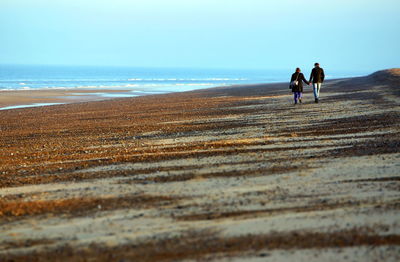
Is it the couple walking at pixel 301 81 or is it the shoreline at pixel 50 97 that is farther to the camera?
the shoreline at pixel 50 97

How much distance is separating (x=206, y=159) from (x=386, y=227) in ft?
16.5

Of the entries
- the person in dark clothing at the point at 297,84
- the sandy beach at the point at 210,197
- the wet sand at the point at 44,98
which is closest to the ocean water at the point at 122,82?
the wet sand at the point at 44,98

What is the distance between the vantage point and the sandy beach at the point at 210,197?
605 cm

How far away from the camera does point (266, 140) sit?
521 inches

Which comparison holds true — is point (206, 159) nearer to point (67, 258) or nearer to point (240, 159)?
point (240, 159)

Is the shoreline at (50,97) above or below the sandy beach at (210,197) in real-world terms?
above

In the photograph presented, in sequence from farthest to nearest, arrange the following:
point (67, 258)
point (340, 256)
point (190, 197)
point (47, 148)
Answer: point (47, 148)
point (190, 197)
point (67, 258)
point (340, 256)

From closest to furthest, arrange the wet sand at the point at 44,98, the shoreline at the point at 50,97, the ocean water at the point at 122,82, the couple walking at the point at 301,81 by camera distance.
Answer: the couple walking at the point at 301,81 → the shoreline at the point at 50,97 → the wet sand at the point at 44,98 → the ocean water at the point at 122,82

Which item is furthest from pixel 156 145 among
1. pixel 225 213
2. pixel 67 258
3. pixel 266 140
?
pixel 67 258

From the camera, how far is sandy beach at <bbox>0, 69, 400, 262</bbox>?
605cm

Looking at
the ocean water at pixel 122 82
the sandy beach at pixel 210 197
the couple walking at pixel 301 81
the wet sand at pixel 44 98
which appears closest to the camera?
the sandy beach at pixel 210 197

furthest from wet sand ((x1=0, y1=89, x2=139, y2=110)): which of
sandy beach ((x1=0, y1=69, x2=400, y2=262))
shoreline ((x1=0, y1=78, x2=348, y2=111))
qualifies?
sandy beach ((x1=0, y1=69, x2=400, y2=262))

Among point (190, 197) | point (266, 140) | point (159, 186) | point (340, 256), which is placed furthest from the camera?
point (266, 140)

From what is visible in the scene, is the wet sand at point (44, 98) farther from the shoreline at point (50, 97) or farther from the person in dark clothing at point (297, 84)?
the person in dark clothing at point (297, 84)
